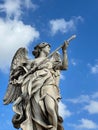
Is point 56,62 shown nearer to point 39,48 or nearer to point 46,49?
point 46,49

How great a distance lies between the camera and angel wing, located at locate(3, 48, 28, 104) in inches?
653

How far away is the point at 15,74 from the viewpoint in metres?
16.7

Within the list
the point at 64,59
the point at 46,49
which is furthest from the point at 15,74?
the point at 64,59

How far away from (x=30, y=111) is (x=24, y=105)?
33cm

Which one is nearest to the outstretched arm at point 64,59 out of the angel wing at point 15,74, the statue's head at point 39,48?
the statue's head at point 39,48

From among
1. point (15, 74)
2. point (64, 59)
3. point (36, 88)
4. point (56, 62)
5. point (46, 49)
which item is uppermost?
point (46, 49)

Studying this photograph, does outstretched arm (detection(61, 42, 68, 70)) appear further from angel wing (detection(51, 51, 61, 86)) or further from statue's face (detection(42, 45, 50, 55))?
statue's face (detection(42, 45, 50, 55))

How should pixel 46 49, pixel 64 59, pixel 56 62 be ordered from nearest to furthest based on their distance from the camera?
pixel 64 59 < pixel 56 62 < pixel 46 49

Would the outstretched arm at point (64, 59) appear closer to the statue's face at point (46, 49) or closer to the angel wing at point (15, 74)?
the statue's face at point (46, 49)

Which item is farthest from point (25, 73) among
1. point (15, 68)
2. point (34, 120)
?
point (34, 120)

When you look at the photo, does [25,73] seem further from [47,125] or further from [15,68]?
[47,125]

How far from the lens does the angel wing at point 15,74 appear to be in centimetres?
1658

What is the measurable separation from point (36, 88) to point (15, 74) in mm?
1228

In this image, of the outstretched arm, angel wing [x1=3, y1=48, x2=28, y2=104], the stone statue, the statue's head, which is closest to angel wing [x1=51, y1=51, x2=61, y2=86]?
the stone statue
